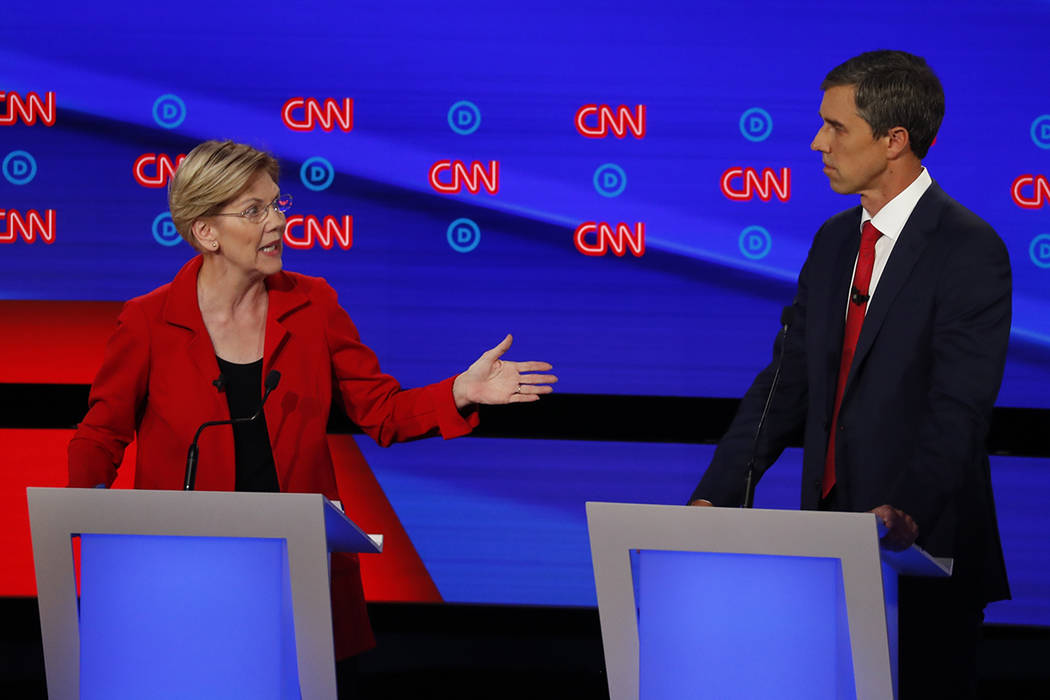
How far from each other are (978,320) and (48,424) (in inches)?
125

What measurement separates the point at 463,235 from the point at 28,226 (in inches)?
60.1

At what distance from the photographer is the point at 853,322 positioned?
2.43 m

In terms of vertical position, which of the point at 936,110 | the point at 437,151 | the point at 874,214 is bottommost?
the point at 874,214

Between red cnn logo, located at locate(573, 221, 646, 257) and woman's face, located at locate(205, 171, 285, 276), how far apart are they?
150 cm

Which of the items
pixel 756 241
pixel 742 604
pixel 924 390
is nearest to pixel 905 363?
pixel 924 390

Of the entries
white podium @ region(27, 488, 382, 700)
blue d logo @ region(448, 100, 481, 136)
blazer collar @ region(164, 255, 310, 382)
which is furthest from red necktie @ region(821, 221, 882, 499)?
blue d logo @ region(448, 100, 481, 136)

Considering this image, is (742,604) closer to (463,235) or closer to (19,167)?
(463,235)

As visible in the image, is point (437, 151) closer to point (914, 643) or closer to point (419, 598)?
point (419, 598)

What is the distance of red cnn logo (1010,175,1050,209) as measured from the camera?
385cm

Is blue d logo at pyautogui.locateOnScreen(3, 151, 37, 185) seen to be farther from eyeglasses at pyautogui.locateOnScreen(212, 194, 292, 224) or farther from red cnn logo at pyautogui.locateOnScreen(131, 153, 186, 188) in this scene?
eyeglasses at pyautogui.locateOnScreen(212, 194, 292, 224)

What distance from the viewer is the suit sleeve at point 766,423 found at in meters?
2.48

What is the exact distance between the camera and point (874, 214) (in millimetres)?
2488

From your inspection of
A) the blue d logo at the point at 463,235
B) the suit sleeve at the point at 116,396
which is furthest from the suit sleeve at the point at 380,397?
the blue d logo at the point at 463,235

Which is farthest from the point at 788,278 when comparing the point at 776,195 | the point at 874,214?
the point at 874,214
